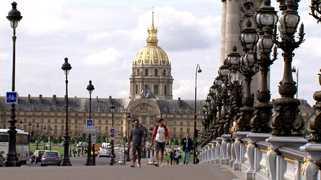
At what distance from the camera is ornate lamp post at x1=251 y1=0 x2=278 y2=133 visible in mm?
18547

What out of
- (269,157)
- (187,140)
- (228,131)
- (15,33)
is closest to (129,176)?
(269,157)

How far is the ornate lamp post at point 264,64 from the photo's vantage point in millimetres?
18547

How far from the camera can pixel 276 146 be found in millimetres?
14547

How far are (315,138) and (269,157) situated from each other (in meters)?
3.98

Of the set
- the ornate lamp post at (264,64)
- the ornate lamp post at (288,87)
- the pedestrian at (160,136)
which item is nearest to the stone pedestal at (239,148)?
the pedestrian at (160,136)

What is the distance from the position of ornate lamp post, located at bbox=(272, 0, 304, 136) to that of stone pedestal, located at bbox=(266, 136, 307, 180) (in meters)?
0.18

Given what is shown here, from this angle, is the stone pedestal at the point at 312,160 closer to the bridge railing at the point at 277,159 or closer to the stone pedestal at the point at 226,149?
the bridge railing at the point at 277,159

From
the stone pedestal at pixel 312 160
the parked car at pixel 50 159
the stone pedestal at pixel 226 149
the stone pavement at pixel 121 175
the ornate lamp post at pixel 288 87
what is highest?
the ornate lamp post at pixel 288 87

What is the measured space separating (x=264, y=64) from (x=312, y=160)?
780cm

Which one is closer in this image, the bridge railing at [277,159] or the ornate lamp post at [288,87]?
the bridge railing at [277,159]

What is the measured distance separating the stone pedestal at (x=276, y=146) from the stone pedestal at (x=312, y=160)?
3.11 metres

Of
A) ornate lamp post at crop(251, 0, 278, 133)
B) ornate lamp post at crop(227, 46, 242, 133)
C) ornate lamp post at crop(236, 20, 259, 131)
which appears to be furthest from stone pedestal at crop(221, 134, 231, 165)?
ornate lamp post at crop(251, 0, 278, 133)

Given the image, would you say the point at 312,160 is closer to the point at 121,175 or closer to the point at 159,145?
the point at 121,175

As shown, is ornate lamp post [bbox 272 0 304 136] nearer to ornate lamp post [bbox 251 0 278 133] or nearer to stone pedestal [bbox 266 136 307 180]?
stone pedestal [bbox 266 136 307 180]
